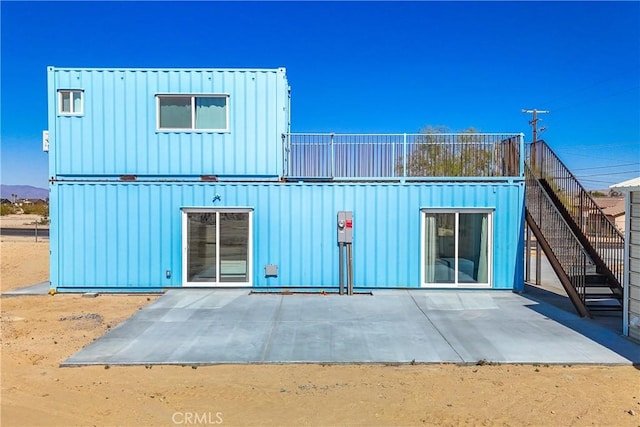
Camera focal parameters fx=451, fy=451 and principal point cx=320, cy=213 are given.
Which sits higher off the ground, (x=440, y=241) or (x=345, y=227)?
(x=345, y=227)

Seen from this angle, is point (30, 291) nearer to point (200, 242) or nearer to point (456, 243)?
point (200, 242)

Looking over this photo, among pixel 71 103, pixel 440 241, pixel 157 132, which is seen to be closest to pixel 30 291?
pixel 71 103

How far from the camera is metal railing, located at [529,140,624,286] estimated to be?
8383 millimetres

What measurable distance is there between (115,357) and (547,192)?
29.9 feet

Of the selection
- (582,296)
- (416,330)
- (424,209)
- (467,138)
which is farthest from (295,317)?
(467,138)

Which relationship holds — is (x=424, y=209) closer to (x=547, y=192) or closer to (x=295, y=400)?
(x=547, y=192)

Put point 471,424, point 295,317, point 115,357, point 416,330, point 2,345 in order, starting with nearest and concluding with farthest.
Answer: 1. point 471,424
2. point 115,357
3. point 2,345
4. point 416,330
5. point 295,317

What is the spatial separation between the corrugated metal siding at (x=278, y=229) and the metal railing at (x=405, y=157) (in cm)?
48

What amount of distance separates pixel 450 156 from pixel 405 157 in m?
1.08

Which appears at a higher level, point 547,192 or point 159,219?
point 547,192

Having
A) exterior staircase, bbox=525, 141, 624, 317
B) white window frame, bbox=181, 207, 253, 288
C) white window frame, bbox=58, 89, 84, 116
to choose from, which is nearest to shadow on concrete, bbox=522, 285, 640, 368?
exterior staircase, bbox=525, 141, 624, 317

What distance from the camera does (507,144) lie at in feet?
34.3

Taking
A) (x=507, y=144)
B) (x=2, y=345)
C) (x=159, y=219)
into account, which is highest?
(x=507, y=144)

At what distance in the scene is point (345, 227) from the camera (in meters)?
10.0
